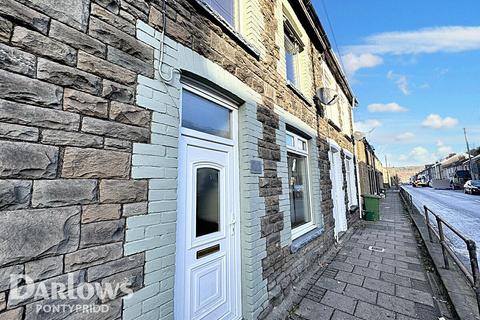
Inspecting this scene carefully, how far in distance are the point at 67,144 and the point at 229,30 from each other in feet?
7.54

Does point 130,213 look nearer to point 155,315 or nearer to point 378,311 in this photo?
point 155,315

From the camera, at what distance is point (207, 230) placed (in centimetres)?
254

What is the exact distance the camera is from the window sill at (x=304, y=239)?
384 centimetres

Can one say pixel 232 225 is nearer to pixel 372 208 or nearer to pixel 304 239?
pixel 304 239

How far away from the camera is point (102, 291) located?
59.4 inches

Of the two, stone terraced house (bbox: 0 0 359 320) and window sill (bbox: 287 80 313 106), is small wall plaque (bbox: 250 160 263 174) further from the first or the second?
window sill (bbox: 287 80 313 106)

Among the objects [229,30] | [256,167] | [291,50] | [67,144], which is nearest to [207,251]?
[256,167]

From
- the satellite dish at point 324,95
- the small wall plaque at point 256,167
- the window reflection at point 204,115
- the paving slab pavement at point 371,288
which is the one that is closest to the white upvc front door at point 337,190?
the paving slab pavement at point 371,288

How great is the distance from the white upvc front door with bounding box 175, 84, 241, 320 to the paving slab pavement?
1.16 metres

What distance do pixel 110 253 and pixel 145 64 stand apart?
4.88 feet

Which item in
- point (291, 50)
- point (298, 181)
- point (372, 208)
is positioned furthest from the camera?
point (372, 208)

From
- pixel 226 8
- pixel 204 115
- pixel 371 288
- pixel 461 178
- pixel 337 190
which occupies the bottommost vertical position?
pixel 371 288

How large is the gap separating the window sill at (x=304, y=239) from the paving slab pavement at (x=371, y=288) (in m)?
0.60

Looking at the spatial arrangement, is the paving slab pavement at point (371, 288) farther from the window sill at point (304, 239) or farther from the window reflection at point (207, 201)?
the window reflection at point (207, 201)
